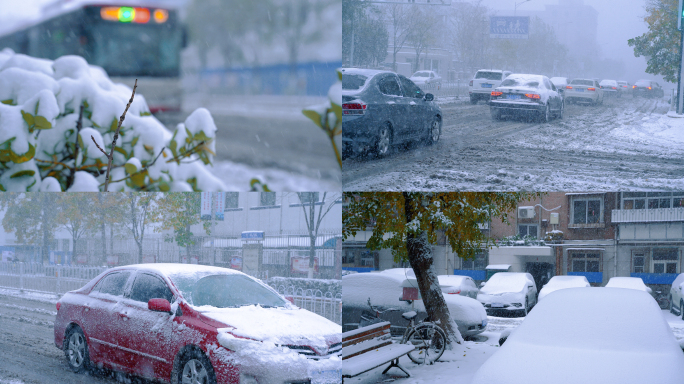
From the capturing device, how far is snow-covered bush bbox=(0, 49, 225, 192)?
2.74 m

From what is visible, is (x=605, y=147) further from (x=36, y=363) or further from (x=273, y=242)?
(x=36, y=363)

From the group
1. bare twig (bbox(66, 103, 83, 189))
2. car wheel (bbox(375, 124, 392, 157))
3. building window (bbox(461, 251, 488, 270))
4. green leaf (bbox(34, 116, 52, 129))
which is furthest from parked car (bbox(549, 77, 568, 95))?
green leaf (bbox(34, 116, 52, 129))

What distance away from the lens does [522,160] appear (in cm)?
433

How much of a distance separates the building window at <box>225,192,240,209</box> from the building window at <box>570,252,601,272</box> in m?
2.72

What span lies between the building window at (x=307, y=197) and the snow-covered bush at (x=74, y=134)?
986 mm

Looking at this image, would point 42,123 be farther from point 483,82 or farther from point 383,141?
point 483,82

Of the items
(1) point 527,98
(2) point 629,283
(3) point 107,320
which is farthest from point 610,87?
(3) point 107,320

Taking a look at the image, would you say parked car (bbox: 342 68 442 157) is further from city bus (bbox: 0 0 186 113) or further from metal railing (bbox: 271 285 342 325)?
city bus (bbox: 0 0 186 113)

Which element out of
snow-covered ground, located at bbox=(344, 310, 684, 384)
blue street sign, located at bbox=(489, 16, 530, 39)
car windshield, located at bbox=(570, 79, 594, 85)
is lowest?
snow-covered ground, located at bbox=(344, 310, 684, 384)

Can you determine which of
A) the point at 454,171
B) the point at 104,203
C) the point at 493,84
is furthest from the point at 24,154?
the point at 493,84

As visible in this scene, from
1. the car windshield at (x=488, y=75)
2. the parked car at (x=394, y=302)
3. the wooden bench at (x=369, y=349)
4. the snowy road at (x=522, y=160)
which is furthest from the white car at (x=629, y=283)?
the car windshield at (x=488, y=75)

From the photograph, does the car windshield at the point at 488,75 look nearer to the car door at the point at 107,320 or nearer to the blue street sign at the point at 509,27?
the blue street sign at the point at 509,27

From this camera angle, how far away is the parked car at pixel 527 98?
Result: 440 centimetres

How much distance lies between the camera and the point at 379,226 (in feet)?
→ 16.0
